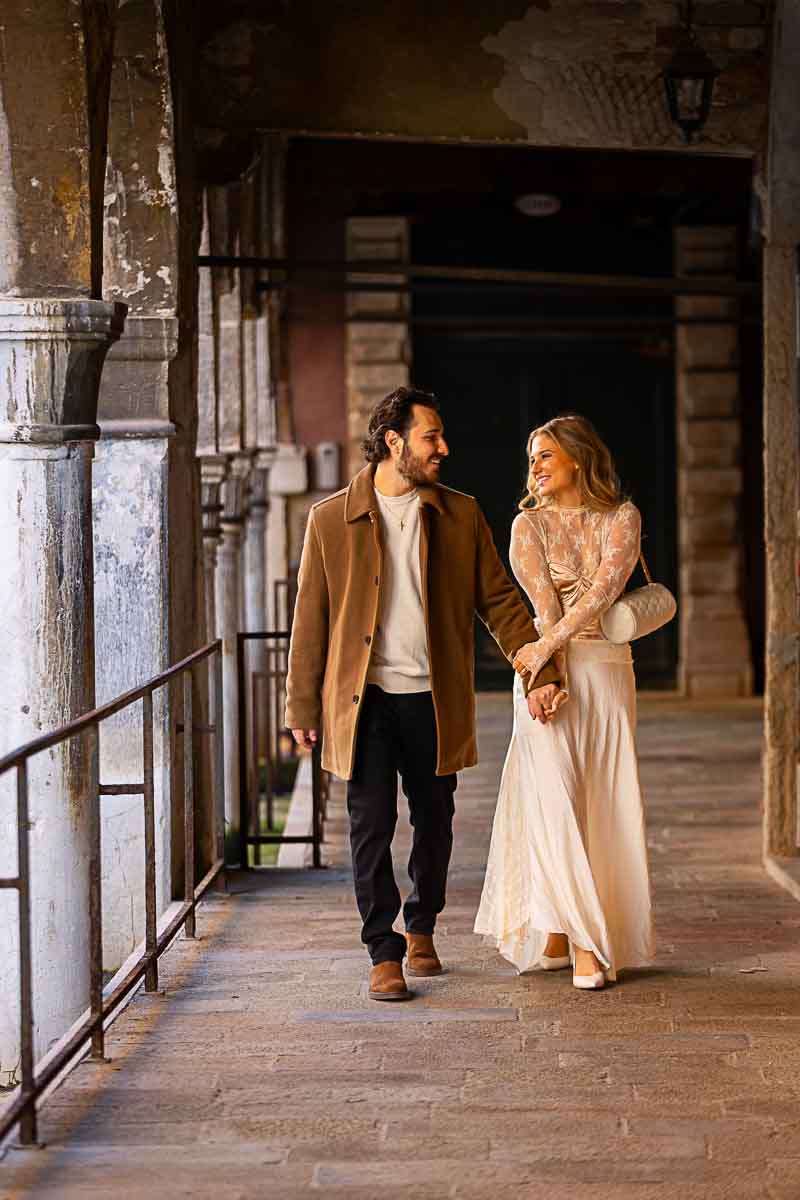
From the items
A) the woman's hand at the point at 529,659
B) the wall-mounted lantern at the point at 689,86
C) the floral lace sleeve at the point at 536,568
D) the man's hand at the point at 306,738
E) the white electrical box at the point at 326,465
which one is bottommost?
the man's hand at the point at 306,738

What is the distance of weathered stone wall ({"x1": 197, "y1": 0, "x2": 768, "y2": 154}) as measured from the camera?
24.2 ft

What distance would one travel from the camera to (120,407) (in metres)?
6.77

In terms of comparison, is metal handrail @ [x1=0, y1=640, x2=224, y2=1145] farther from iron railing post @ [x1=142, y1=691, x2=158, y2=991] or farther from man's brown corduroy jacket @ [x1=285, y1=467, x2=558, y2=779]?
man's brown corduroy jacket @ [x1=285, y1=467, x2=558, y2=779]

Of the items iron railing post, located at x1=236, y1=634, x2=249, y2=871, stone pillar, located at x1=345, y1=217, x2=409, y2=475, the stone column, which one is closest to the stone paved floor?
iron railing post, located at x1=236, y1=634, x2=249, y2=871

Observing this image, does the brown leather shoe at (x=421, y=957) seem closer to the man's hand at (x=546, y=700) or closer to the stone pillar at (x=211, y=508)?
the man's hand at (x=546, y=700)

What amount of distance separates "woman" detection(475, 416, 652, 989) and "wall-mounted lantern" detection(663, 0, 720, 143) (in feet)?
8.15

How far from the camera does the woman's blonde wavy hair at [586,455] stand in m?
5.25

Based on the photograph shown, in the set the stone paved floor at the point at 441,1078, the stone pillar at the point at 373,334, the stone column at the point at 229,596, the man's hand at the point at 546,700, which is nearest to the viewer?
the stone paved floor at the point at 441,1078

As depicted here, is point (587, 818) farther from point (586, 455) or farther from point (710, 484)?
point (710, 484)

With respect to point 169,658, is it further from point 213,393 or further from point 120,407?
point 213,393

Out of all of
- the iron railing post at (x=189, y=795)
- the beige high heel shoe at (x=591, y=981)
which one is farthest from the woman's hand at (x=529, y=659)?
the iron railing post at (x=189, y=795)

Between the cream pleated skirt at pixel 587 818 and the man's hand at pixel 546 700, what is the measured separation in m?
0.07

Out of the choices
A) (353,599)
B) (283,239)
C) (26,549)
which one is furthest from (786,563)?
(283,239)

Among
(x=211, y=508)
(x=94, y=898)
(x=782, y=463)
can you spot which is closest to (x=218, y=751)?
(x=94, y=898)
